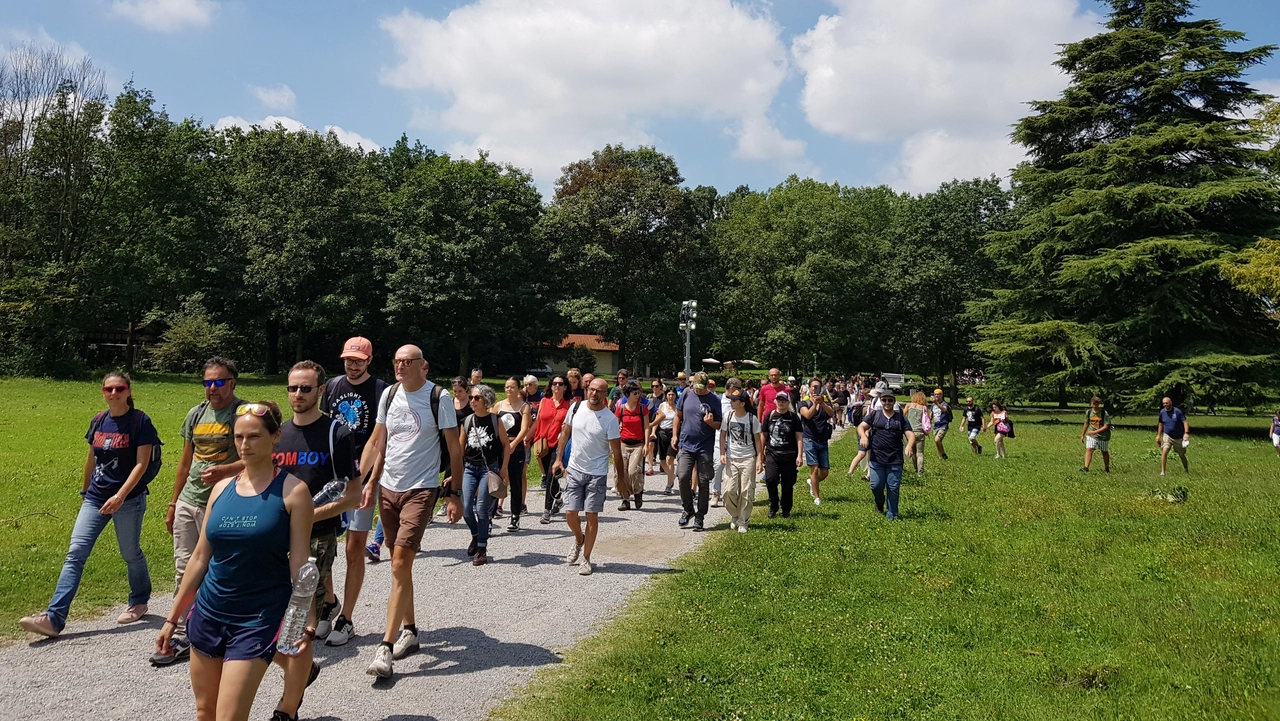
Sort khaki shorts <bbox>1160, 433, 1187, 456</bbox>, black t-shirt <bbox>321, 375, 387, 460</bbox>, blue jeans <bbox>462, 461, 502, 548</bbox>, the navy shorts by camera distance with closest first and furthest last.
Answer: the navy shorts → black t-shirt <bbox>321, 375, 387, 460</bbox> → blue jeans <bbox>462, 461, 502, 548</bbox> → khaki shorts <bbox>1160, 433, 1187, 456</bbox>

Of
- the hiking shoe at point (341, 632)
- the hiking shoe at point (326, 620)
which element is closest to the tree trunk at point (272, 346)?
the hiking shoe at point (326, 620)

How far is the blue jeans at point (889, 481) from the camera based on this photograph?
11000mm

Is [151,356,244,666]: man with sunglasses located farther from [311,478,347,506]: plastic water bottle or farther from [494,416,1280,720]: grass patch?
[494,416,1280,720]: grass patch

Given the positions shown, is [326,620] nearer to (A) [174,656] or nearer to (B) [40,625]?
(A) [174,656]

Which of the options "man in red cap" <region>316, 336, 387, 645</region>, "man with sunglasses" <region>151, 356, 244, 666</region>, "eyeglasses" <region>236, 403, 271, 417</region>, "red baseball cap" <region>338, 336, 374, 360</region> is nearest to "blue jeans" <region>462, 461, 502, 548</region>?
"man in red cap" <region>316, 336, 387, 645</region>

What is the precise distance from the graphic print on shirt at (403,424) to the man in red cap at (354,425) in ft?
0.82

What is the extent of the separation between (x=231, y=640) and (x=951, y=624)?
524 centimetres

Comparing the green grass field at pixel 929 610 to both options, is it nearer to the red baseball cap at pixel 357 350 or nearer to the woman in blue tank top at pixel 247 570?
the woman in blue tank top at pixel 247 570

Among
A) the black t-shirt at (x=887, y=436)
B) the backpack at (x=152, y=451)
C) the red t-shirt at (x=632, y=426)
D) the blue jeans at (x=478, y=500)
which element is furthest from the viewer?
the red t-shirt at (x=632, y=426)

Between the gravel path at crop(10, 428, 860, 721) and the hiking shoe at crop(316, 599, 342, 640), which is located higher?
the hiking shoe at crop(316, 599, 342, 640)

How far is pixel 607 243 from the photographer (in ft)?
151

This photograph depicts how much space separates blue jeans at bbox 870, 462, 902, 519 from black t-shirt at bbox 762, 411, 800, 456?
1149mm

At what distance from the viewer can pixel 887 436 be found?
35.6ft

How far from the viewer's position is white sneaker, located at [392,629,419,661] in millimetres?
5438
